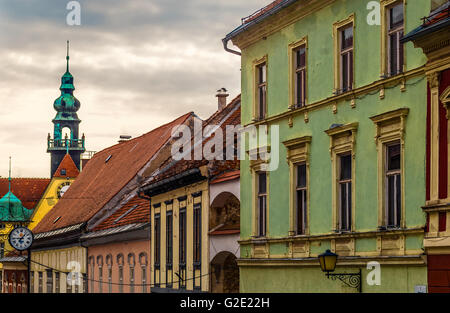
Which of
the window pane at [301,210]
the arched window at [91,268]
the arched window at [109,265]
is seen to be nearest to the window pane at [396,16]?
the window pane at [301,210]

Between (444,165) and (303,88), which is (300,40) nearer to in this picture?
(303,88)

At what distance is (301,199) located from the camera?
24.5m

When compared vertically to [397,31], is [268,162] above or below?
below

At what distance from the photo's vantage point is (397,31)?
2003 cm

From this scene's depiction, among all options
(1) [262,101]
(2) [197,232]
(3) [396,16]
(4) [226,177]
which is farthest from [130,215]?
(3) [396,16]

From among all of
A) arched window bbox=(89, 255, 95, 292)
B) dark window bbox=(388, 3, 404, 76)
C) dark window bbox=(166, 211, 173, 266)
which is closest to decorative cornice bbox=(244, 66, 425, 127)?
dark window bbox=(388, 3, 404, 76)

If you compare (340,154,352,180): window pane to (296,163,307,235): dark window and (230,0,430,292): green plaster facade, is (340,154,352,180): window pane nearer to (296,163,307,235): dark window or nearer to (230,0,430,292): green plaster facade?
(230,0,430,292): green plaster facade

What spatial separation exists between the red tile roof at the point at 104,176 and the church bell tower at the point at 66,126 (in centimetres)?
5607

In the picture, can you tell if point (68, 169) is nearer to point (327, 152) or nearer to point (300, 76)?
point (300, 76)

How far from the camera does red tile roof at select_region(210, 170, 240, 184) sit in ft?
94.0

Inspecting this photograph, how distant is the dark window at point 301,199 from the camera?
24.3 meters

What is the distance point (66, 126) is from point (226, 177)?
9247 cm
